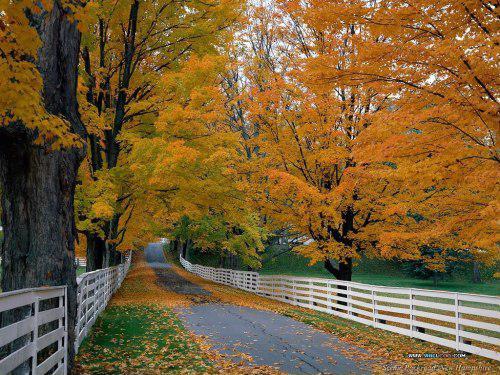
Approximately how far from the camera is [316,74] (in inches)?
305

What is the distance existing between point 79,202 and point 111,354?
5951 millimetres

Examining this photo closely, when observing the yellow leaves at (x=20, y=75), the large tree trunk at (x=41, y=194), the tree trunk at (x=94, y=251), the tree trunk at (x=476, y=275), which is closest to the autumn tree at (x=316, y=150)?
the tree trunk at (x=94, y=251)

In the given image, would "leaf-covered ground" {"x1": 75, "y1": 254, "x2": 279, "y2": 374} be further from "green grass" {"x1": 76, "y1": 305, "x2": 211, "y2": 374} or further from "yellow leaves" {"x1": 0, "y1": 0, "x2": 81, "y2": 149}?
"yellow leaves" {"x1": 0, "y1": 0, "x2": 81, "y2": 149}

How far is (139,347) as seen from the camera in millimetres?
8125

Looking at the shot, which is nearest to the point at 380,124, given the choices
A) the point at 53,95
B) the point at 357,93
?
the point at 53,95

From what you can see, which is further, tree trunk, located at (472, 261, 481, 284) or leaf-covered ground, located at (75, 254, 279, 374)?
tree trunk, located at (472, 261, 481, 284)

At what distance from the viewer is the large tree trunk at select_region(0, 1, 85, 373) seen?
587cm

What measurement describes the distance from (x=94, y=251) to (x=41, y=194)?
11.3 metres

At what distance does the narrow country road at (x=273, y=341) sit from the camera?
6.85 metres

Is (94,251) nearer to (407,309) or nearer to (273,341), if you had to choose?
(273,341)

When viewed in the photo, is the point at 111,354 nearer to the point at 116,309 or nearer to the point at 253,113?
the point at 116,309

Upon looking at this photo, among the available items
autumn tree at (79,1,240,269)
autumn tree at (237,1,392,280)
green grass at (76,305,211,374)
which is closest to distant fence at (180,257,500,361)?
autumn tree at (237,1,392,280)

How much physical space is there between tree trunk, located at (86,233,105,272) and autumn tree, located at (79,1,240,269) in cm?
4

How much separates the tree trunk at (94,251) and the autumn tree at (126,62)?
4 cm
